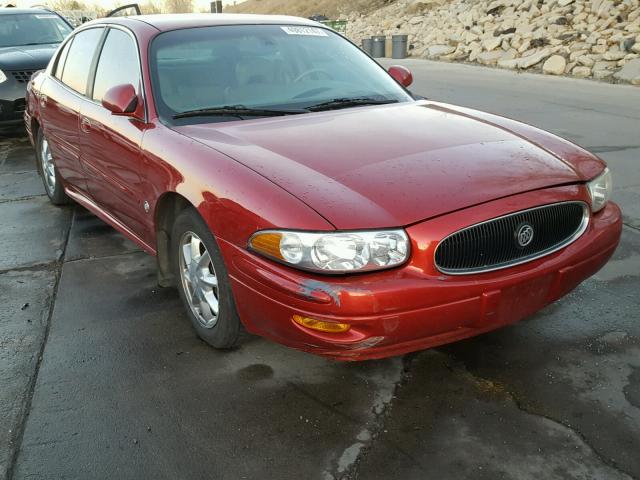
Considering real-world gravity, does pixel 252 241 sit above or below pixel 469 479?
above

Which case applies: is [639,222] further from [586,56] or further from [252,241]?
[586,56]

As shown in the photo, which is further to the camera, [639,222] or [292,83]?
[639,222]

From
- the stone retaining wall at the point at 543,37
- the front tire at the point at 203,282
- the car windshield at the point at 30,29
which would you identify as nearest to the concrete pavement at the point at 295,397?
the front tire at the point at 203,282

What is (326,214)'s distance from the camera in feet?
8.25

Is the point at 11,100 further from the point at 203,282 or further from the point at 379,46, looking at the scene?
the point at 379,46

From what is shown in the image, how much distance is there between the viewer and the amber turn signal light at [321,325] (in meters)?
2.51

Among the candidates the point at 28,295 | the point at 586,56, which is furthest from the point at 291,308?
the point at 586,56

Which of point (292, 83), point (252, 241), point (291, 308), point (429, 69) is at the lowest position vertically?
point (429, 69)

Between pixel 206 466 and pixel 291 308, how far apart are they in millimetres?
682

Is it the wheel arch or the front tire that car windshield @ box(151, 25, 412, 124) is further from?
the front tire

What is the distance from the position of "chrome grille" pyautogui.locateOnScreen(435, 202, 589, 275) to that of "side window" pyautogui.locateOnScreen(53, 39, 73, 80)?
3.95 meters

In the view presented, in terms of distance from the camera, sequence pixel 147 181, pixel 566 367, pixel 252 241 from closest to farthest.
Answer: pixel 252 241 < pixel 566 367 < pixel 147 181

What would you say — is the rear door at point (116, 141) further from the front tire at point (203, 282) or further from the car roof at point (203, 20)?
the front tire at point (203, 282)

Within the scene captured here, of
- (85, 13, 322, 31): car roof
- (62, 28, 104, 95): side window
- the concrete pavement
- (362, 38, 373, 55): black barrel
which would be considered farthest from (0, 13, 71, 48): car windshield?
(362, 38, 373, 55): black barrel
